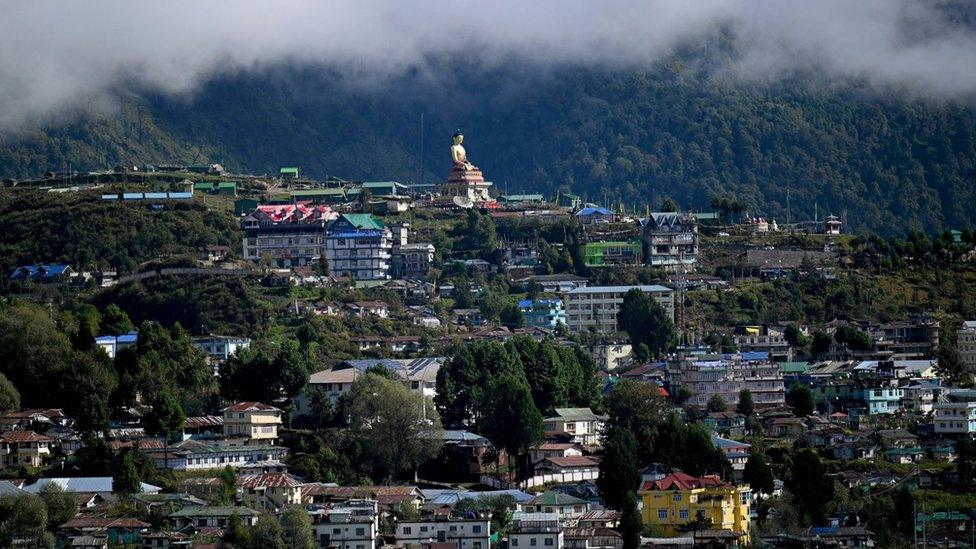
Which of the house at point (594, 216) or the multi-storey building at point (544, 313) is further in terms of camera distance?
the house at point (594, 216)

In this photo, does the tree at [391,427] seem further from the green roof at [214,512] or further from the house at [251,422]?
the green roof at [214,512]

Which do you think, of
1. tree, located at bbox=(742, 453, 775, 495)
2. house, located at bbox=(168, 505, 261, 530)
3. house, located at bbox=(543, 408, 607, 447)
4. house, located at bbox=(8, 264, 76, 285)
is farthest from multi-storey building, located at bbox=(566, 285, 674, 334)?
house, located at bbox=(168, 505, 261, 530)

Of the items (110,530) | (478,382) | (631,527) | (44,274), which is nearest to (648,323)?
(478,382)

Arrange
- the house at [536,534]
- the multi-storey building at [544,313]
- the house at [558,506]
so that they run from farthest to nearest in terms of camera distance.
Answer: the multi-storey building at [544,313] < the house at [558,506] < the house at [536,534]

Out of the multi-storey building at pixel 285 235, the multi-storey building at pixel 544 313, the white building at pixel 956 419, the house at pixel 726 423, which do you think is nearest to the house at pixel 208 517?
the house at pixel 726 423

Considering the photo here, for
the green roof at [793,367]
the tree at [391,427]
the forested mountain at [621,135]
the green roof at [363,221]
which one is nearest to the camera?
the tree at [391,427]

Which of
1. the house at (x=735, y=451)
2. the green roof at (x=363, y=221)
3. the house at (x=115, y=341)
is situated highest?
the green roof at (x=363, y=221)

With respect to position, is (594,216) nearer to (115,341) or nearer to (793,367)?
(793,367)

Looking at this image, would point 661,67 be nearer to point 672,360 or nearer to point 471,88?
point 471,88
